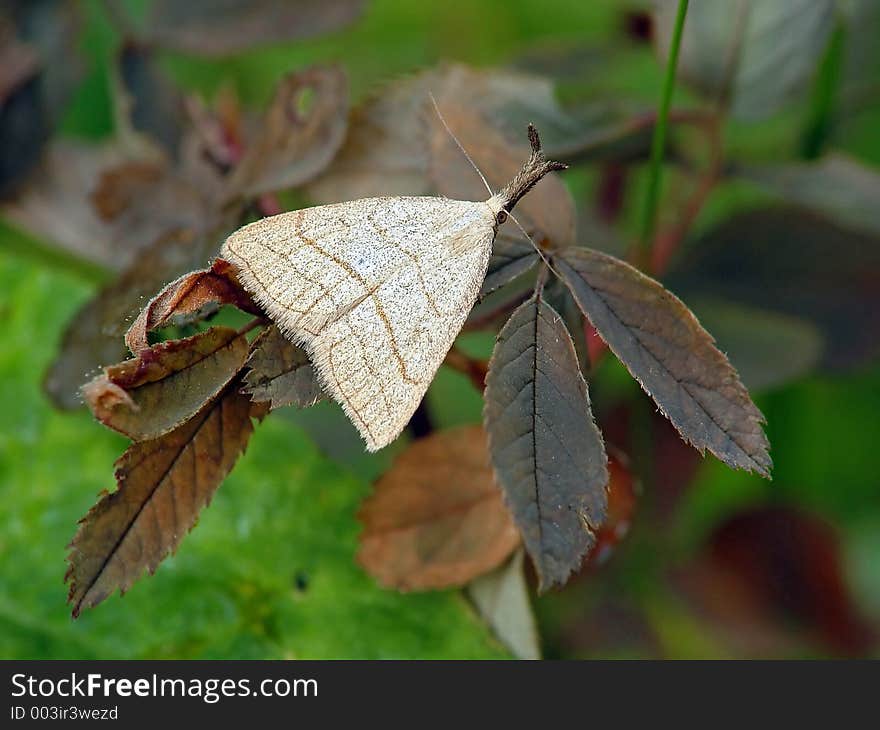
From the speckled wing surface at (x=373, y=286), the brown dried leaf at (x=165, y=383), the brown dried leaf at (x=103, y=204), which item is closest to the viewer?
the brown dried leaf at (x=165, y=383)

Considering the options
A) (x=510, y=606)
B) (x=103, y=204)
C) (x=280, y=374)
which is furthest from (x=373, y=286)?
(x=103, y=204)

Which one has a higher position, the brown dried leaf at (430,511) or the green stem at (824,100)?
the green stem at (824,100)

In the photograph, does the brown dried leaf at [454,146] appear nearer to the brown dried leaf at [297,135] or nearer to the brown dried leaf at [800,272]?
the brown dried leaf at [297,135]

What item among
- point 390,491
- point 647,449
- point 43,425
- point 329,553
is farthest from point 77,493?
point 647,449

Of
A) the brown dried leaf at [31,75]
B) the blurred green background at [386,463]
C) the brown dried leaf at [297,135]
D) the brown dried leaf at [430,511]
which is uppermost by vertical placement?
the brown dried leaf at [297,135]

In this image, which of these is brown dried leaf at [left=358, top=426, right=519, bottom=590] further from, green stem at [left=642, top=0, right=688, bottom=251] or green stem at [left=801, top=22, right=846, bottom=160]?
green stem at [left=801, top=22, right=846, bottom=160]

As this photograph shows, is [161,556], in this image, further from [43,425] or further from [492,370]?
[43,425]

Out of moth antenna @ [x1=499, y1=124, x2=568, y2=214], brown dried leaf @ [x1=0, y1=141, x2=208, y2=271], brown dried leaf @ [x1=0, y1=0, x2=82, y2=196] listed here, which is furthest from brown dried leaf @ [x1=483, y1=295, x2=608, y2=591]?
brown dried leaf @ [x1=0, y1=0, x2=82, y2=196]

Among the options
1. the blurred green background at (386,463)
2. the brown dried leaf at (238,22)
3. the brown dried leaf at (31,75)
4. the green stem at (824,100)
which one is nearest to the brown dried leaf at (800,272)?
the blurred green background at (386,463)
